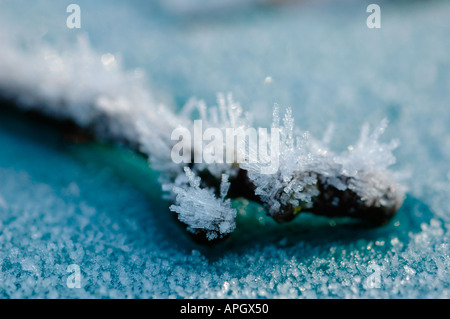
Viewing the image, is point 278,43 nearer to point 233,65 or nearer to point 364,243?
point 233,65

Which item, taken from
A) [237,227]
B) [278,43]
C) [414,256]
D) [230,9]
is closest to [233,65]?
[278,43]
